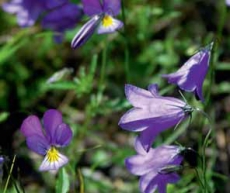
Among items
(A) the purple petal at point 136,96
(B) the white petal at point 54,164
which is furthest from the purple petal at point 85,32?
(B) the white petal at point 54,164

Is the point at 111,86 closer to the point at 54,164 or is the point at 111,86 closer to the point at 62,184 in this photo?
the point at 62,184

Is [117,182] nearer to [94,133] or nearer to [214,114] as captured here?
[94,133]

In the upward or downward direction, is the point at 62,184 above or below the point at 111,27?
below

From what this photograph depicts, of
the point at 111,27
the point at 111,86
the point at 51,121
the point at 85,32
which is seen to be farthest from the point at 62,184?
the point at 111,86

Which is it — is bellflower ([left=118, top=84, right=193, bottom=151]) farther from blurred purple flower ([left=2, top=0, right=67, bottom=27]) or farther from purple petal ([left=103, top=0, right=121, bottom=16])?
blurred purple flower ([left=2, top=0, right=67, bottom=27])

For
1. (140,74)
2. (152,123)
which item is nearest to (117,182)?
(140,74)

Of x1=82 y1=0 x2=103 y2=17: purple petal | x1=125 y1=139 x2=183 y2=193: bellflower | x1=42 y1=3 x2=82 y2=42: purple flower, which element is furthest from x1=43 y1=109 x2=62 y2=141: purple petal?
x1=42 y1=3 x2=82 y2=42: purple flower
